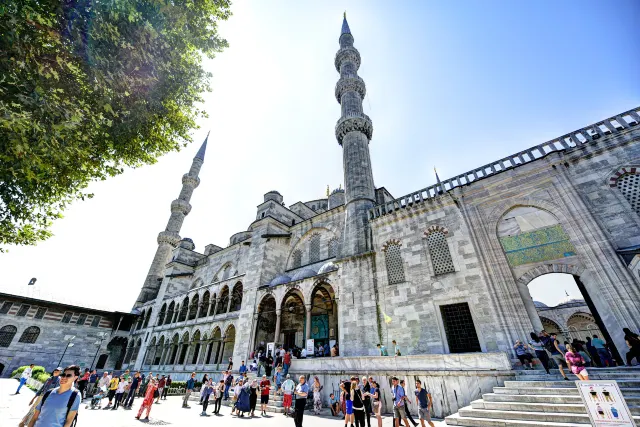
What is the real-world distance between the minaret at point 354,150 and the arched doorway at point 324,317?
148 inches

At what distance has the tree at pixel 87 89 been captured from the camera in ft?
18.4

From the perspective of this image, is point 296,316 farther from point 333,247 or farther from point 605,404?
point 605,404

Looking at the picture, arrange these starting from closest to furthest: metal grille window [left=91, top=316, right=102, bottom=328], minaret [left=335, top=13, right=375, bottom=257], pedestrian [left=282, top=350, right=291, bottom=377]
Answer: pedestrian [left=282, top=350, right=291, bottom=377], minaret [left=335, top=13, right=375, bottom=257], metal grille window [left=91, top=316, right=102, bottom=328]

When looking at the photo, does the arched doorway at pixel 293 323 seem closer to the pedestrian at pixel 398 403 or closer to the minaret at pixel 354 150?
the minaret at pixel 354 150

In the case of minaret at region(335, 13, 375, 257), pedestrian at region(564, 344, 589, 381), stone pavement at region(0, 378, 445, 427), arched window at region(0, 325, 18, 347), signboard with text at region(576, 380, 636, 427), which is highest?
minaret at region(335, 13, 375, 257)

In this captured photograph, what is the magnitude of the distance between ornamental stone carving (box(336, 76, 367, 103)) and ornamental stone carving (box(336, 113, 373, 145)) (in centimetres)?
338

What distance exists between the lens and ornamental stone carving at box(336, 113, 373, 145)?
803 inches

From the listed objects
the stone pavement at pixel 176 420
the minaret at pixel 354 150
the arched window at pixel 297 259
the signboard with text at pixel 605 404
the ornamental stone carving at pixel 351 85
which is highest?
the ornamental stone carving at pixel 351 85

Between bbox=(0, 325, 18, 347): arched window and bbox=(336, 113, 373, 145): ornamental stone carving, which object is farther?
bbox=(0, 325, 18, 347): arched window

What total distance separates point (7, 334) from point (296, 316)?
25.0m

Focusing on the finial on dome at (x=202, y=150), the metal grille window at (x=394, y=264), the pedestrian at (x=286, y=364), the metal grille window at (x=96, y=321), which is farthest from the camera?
the finial on dome at (x=202, y=150)

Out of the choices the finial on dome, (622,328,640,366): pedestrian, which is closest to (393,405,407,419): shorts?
(622,328,640,366): pedestrian

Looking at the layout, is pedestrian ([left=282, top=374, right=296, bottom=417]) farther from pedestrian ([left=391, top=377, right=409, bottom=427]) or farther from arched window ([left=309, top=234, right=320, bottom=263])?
arched window ([left=309, top=234, right=320, bottom=263])

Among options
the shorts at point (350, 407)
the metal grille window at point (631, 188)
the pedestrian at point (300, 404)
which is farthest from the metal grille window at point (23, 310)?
the metal grille window at point (631, 188)
